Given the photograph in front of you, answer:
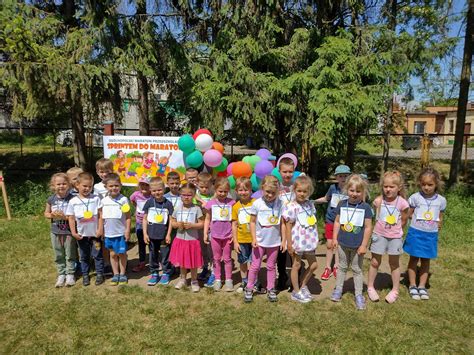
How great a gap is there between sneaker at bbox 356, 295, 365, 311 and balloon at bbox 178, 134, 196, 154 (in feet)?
10.2

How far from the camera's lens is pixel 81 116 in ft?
32.3

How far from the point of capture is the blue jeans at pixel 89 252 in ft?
14.9

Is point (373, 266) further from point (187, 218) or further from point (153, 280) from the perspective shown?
point (153, 280)

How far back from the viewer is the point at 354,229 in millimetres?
3920

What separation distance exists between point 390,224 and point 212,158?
259cm

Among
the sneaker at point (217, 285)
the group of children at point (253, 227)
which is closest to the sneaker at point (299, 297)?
the group of children at point (253, 227)

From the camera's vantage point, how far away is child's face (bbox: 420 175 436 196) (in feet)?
13.6

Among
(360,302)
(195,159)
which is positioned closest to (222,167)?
(195,159)

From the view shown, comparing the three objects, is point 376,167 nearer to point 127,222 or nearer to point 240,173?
point 240,173

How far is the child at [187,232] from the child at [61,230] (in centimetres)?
131

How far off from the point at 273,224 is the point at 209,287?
1199 millimetres

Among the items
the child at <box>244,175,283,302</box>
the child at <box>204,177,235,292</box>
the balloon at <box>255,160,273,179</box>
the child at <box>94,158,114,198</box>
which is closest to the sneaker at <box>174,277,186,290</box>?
the child at <box>204,177,235,292</box>

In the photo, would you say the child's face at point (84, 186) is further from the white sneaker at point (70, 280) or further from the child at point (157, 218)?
the white sneaker at point (70, 280)

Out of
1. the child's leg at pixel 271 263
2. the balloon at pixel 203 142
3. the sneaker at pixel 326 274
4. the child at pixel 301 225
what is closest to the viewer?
the child at pixel 301 225
